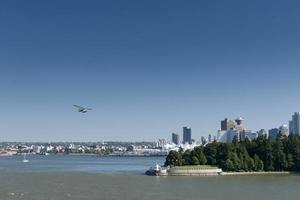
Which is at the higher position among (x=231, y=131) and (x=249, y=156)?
(x=231, y=131)

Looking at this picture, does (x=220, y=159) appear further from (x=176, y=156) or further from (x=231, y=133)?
(x=231, y=133)

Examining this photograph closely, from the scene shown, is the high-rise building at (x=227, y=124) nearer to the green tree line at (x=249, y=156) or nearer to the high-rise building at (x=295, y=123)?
the high-rise building at (x=295, y=123)

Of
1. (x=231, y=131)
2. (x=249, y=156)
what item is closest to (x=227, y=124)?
(x=231, y=131)

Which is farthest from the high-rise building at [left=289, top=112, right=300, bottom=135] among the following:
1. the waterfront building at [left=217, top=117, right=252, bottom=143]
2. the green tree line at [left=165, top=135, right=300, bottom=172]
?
the green tree line at [left=165, top=135, right=300, bottom=172]

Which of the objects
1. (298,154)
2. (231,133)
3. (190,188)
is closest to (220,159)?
(298,154)

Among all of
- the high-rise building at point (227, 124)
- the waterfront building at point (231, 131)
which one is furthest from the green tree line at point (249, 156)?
the high-rise building at point (227, 124)

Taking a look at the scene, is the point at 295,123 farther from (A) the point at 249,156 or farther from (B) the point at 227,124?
(A) the point at 249,156

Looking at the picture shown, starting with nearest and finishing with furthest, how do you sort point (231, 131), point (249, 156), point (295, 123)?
point (249, 156) < point (231, 131) < point (295, 123)

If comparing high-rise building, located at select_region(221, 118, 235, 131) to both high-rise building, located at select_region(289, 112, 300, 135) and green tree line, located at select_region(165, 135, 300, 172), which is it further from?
green tree line, located at select_region(165, 135, 300, 172)
